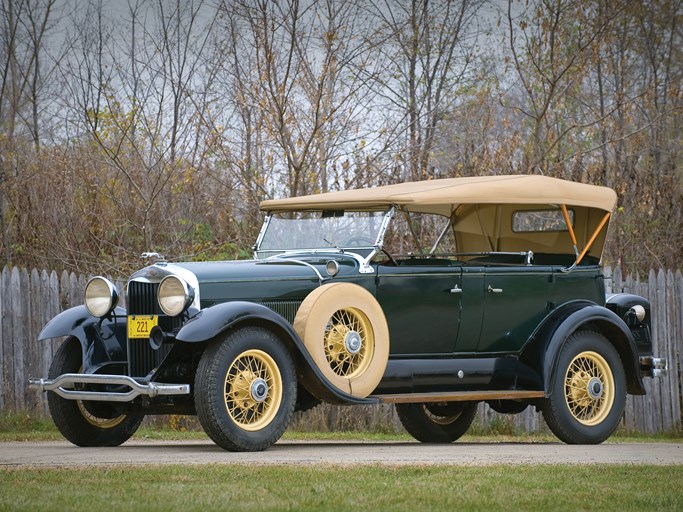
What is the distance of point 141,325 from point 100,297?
64 cm

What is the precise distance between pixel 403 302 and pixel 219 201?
7.07m

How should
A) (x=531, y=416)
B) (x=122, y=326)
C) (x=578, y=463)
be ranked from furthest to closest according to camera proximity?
(x=531, y=416)
(x=122, y=326)
(x=578, y=463)

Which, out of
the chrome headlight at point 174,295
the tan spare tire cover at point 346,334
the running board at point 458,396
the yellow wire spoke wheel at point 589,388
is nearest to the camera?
the chrome headlight at point 174,295

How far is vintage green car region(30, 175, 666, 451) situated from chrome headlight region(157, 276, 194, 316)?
0.5 inches

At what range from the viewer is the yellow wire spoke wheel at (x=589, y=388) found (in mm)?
10180

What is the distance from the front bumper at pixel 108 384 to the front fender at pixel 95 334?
0.82ft

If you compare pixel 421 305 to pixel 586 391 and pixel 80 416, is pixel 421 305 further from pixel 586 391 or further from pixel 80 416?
pixel 80 416

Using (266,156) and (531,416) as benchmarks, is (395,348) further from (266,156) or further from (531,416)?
(266,156)

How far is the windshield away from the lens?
9703mm

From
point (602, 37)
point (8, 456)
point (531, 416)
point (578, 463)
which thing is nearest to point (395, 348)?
point (578, 463)

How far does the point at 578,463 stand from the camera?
7.84 m

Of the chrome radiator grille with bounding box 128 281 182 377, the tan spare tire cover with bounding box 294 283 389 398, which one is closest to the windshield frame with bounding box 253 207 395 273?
the tan spare tire cover with bounding box 294 283 389 398

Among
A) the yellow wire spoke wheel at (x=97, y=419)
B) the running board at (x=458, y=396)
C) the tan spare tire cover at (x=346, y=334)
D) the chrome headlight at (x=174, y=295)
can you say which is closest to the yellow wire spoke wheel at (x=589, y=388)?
the running board at (x=458, y=396)

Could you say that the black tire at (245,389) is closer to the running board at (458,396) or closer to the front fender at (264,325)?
the front fender at (264,325)
